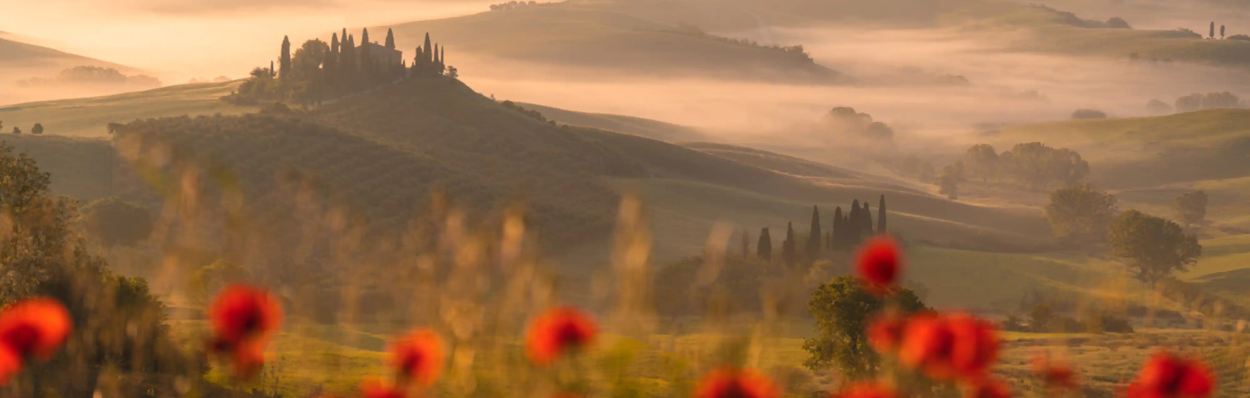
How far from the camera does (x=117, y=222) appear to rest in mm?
94312

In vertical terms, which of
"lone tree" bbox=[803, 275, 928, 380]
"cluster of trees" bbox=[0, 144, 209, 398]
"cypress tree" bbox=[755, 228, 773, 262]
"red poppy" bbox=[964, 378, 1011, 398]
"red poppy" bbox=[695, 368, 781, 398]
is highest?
"red poppy" bbox=[695, 368, 781, 398]

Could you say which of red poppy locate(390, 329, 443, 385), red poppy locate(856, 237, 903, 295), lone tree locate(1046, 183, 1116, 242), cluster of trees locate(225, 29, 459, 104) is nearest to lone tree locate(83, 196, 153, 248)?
cluster of trees locate(225, 29, 459, 104)

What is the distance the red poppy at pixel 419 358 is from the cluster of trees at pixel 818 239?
95200 mm

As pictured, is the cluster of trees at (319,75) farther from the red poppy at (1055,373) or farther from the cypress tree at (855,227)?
the red poppy at (1055,373)

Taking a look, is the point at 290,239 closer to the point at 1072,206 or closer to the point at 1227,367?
the point at 1227,367

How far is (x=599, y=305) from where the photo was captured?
252ft

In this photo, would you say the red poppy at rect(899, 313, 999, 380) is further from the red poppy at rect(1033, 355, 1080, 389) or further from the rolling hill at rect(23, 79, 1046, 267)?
the rolling hill at rect(23, 79, 1046, 267)

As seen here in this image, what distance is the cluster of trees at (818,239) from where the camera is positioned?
10651 centimetres

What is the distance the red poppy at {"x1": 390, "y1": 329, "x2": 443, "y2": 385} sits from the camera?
5334mm

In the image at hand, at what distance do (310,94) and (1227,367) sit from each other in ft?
490

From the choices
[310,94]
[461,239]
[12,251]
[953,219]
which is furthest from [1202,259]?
[461,239]

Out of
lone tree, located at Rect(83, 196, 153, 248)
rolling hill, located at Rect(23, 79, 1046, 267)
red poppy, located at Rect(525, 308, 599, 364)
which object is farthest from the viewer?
rolling hill, located at Rect(23, 79, 1046, 267)

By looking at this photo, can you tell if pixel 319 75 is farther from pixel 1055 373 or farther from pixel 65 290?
pixel 1055 373

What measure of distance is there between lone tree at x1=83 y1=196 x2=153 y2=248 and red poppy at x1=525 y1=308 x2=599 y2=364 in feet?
308
